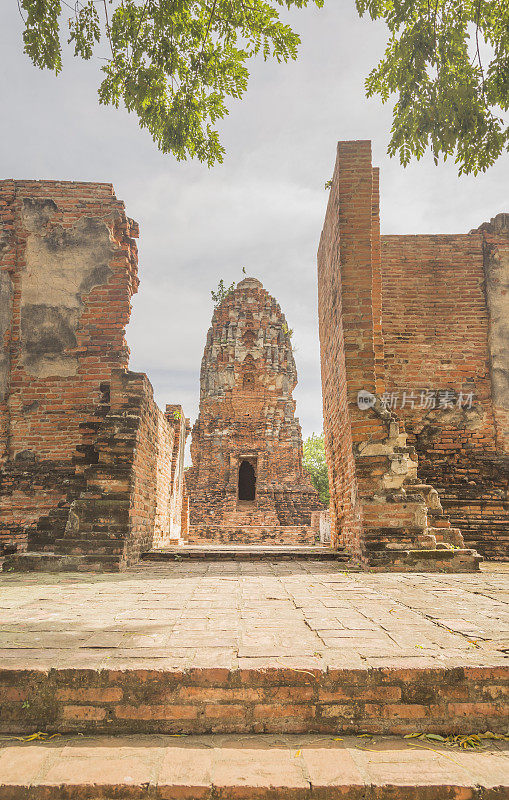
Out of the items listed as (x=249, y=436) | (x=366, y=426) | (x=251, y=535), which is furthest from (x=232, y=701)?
(x=249, y=436)

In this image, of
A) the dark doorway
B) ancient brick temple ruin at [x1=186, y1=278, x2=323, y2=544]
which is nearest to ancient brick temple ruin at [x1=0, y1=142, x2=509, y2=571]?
ancient brick temple ruin at [x1=186, y1=278, x2=323, y2=544]

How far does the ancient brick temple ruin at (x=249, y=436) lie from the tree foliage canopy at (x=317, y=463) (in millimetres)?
15770

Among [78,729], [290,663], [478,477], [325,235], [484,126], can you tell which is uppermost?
[325,235]

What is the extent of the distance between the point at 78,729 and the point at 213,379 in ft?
56.9

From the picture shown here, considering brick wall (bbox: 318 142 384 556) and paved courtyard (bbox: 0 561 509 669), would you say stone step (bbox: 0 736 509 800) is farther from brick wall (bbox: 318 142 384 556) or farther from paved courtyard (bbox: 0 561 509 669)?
brick wall (bbox: 318 142 384 556)

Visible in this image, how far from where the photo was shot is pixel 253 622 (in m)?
→ 2.78

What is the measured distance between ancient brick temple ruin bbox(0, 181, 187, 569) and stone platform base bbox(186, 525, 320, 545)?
7383 mm

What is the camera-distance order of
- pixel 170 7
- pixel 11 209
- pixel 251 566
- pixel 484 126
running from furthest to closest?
1. pixel 11 209
2. pixel 251 566
3. pixel 484 126
4. pixel 170 7

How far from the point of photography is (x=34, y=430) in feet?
24.4

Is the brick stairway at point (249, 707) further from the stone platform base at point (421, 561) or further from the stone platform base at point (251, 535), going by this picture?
the stone platform base at point (251, 535)

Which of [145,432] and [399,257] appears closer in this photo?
[145,432]

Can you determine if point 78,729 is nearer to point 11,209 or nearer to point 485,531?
point 485,531

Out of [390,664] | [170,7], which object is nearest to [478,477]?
[390,664]

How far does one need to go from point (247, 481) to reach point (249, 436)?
114 inches
